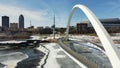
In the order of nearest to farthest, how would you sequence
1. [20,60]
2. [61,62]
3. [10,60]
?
[61,62]
[20,60]
[10,60]

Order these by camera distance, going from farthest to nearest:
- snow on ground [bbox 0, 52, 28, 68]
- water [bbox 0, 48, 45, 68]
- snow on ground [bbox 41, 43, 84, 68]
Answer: snow on ground [bbox 0, 52, 28, 68] < water [bbox 0, 48, 45, 68] < snow on ground [bbox 41, 43, 84, 68]

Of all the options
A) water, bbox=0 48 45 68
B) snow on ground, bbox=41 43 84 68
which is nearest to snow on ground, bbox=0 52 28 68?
water, bbox=0 48 45 68

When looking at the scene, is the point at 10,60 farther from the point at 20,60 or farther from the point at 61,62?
the point at 61,62

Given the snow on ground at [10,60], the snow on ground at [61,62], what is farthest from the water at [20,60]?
the snow on ground at [61,62]

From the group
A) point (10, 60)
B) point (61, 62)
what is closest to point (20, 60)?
point (10, 60)

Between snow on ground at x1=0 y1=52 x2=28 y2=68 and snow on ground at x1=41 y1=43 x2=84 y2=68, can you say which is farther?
snow on ground at x1=0 y1=52 x2=28 y2=68

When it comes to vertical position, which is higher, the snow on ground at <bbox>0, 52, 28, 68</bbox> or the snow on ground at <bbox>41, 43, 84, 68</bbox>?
the snow on ground at <bbox>41, 43, 84, 68</bbox>

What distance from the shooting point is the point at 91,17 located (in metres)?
16.5

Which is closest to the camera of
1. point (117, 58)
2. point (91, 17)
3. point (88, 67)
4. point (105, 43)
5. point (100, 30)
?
point (117, 58)

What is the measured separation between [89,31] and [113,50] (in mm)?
95553

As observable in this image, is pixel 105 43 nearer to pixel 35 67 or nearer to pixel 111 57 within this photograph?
pixel 111 57

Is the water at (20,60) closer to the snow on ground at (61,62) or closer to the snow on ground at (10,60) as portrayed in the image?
the snow on ground at (10,60)

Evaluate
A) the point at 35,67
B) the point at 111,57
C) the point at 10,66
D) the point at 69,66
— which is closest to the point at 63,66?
the point at 69,66

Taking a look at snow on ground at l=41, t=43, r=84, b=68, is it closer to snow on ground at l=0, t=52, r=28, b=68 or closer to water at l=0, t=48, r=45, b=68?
water at l=0, t=48, r=45, b=68
